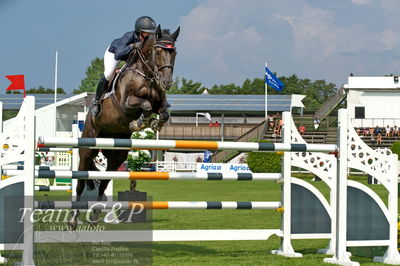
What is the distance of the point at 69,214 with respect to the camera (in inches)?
289

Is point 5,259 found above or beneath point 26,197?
beneath

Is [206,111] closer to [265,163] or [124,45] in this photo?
[265,163]

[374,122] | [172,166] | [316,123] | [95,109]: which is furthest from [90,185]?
[374,122]

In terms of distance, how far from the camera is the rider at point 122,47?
704 centimetres

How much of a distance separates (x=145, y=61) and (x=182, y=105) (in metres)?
51.4

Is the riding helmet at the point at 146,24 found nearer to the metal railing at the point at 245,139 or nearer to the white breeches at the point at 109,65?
the white breeches at the point at 109,65

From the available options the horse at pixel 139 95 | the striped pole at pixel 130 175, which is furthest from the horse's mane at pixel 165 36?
the striped pole at pixel 130 175

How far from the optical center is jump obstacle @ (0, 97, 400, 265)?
5.63 meters

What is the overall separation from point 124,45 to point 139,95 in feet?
2.13

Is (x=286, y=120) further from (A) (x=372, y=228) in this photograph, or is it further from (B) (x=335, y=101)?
(B) (x=335, y=101)

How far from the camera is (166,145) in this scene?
5.54 m

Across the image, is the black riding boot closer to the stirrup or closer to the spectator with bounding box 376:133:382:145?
the stirrup

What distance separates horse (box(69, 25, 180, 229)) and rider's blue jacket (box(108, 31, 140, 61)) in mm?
67

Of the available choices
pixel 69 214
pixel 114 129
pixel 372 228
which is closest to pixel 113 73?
pixel 114 129
